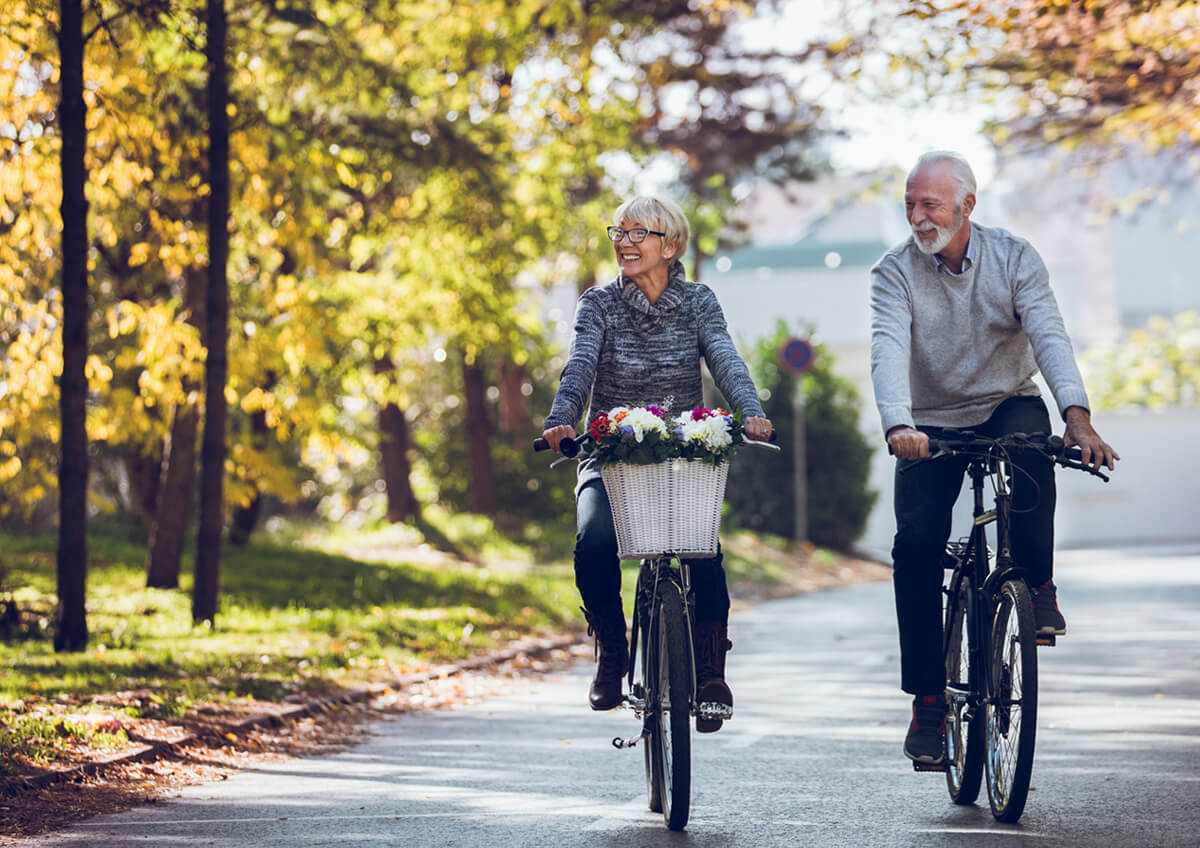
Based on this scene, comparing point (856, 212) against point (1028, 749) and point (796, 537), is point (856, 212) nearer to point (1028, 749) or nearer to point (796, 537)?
point (796, 537)

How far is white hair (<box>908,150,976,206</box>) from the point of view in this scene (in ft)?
19.4

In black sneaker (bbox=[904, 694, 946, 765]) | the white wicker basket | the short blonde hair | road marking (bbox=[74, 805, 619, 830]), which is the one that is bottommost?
road marking (bbox=[74, 805, 619, 830])

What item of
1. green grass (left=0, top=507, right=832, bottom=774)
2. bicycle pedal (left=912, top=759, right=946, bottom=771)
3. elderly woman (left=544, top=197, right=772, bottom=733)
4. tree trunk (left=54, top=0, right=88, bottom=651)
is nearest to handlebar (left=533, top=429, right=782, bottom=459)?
elderly woman (left=544, top=197, right=772, bottom=733)

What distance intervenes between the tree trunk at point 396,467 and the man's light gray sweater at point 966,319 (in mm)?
20842

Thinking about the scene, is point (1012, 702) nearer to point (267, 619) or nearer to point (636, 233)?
point (636, 233)

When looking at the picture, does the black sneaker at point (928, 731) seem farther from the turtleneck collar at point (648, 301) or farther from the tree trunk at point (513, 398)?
the tree trunk at point (513, 398)

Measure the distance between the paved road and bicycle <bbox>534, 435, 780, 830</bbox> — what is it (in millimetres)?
153

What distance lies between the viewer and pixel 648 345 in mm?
6184

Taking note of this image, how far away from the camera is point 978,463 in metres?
5.83

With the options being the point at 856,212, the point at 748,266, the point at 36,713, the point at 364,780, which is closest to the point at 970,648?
the point at 364,780

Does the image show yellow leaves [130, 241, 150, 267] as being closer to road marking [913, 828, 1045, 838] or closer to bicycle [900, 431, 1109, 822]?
bicycle [900, 431, 1109, 822]

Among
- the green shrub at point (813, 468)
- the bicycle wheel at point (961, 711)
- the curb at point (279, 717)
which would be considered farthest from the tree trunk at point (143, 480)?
the bicycle wheel at point (961, 711)

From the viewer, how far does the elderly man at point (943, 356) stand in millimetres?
5852

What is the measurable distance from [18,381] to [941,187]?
1067cm
